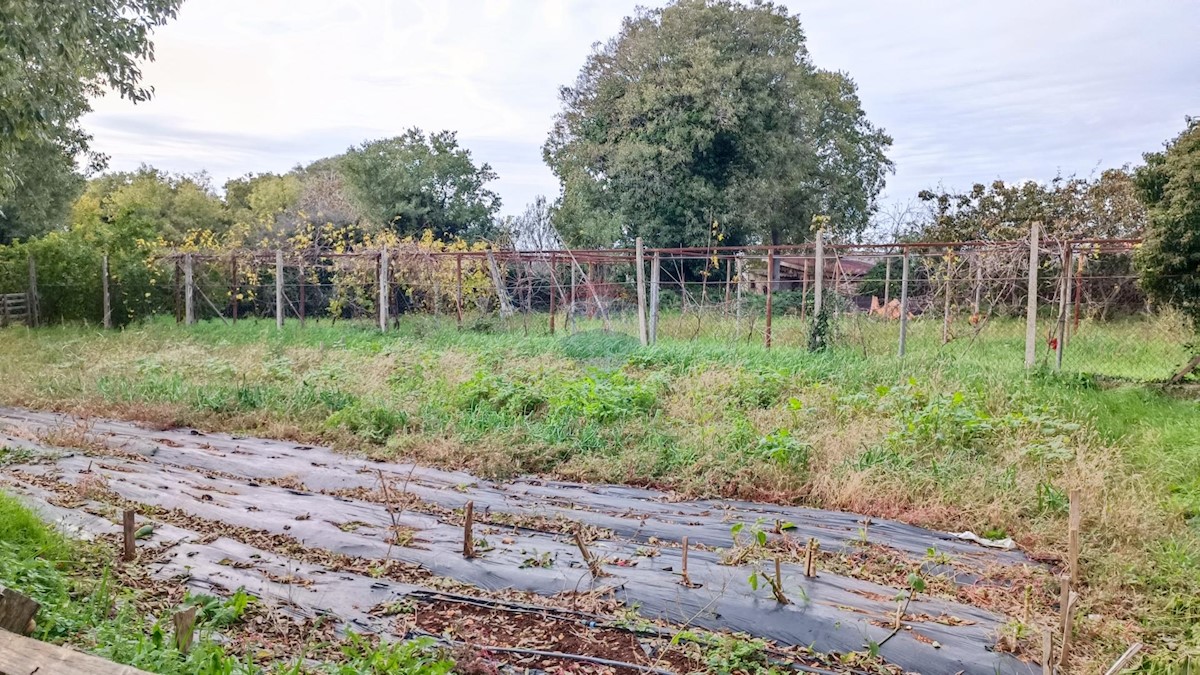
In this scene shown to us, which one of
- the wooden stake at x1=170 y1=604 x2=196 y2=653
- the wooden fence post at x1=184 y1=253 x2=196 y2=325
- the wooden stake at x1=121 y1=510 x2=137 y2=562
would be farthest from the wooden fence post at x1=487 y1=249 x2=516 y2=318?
the wooden stake at x1=170 y1=604 x2=196 y2=653

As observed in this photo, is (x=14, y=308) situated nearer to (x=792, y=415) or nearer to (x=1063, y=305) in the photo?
(x=792, y=415)

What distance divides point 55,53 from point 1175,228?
33.7 ft

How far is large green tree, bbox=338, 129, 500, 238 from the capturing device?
78.5ft

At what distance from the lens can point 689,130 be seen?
20.1 meters

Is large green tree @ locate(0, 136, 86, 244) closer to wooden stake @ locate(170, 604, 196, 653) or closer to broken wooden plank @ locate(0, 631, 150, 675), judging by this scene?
wooden stake @ locate(170, 604, 196, 653)

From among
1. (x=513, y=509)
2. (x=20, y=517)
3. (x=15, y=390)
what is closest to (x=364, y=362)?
(x=15, y=390)

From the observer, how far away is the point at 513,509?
5695mm

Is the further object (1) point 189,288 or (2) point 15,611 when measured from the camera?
(1) point 189,288

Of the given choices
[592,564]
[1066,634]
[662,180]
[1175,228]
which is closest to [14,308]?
[662,180]

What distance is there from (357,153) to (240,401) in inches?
704

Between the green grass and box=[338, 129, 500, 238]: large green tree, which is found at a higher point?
box=[338, 129, 500, 238]: large green tree

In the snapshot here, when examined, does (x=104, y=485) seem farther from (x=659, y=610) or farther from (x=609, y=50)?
(x=609, y=50)

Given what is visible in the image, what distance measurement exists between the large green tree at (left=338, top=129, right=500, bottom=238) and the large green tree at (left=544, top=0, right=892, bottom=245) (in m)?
3.18

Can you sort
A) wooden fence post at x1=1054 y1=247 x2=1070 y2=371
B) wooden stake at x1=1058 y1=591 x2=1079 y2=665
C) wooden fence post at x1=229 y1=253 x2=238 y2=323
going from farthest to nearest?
wooden fence post at x1=229 y1=253 x2=238 y2=323 < wooden fence post at x1=1054 y1=247 x2=1070 y2=371 < wooden stake at x1=1058 y1=591 x2=1079 y2=665
